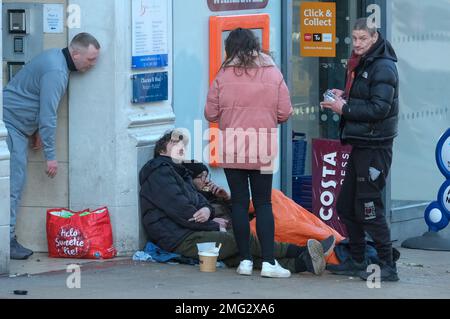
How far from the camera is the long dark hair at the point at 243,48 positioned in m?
8.50

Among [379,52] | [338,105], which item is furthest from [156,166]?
[379,52]

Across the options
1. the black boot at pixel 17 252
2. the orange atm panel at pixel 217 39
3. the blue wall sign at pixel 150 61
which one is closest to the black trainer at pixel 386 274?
the orange atm panel at pixel 217 39

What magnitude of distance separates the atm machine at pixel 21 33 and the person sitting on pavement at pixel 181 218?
1219 millimetres

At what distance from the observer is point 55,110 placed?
9.03 metres

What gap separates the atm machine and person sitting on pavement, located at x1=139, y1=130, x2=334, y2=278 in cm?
122

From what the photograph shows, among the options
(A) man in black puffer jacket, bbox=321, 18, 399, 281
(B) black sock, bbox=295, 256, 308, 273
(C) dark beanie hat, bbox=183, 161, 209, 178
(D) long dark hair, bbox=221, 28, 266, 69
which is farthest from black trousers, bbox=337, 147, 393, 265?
(C) dark beanie hat, bbox=183, 161, 209, 178

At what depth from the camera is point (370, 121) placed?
27.3ft

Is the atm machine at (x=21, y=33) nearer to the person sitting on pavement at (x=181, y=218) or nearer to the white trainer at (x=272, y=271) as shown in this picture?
the person sitting on pavement at (x=181, y=218)

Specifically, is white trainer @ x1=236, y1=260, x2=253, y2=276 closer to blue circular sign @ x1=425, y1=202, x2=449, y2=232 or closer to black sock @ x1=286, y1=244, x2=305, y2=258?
black sock @ x1=286, y1=244, x2=305, y2=258

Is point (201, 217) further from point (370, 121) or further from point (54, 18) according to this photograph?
point (54, 18)

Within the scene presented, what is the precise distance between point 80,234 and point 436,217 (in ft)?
11.6

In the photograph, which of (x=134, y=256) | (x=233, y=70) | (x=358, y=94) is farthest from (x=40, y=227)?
(x=358, y=94)
